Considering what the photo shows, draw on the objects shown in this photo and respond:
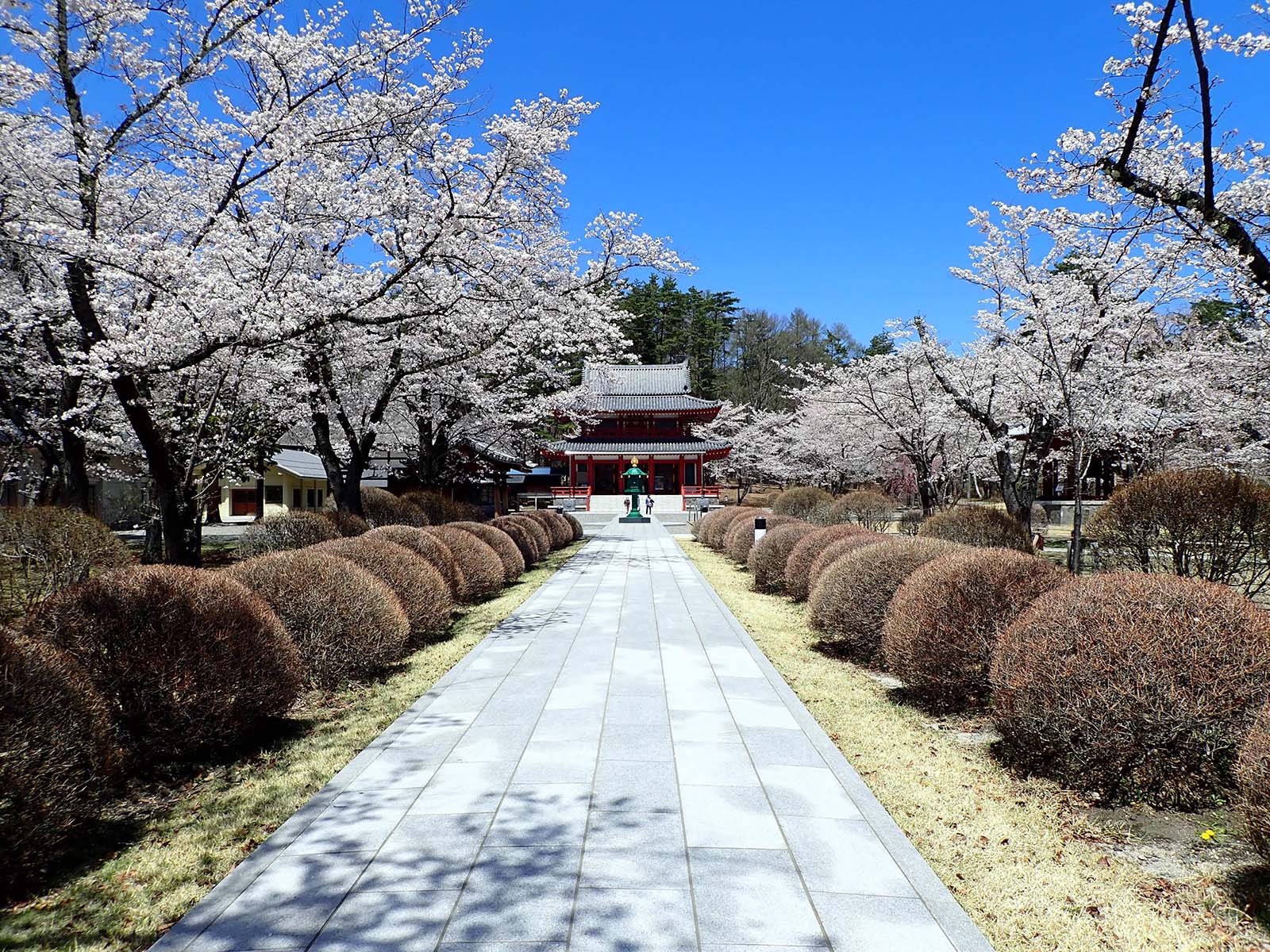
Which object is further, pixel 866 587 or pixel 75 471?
pixel 75 471

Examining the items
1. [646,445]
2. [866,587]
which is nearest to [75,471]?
[866,587]

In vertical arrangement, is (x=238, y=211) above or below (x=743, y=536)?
above

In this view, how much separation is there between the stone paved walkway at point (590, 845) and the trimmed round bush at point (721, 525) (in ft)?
40.5

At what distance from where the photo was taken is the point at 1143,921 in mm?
2959

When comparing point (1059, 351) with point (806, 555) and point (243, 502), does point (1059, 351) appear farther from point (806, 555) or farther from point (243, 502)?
point (243, 502)

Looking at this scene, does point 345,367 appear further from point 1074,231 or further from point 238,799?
point 1074,231

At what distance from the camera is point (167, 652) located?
430cm

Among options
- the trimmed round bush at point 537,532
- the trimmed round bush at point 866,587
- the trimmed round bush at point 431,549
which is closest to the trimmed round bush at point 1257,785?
the trimmed round bush at point 866,587

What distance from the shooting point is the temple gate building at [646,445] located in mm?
39312

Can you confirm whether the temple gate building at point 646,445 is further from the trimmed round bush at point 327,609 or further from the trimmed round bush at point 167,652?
the trimmed round bush at point 167,652

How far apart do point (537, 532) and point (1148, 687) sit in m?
13.8

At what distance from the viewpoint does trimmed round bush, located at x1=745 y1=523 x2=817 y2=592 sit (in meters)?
12.1

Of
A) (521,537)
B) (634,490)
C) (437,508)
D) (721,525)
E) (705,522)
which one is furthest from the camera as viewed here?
(634,490)

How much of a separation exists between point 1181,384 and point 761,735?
15.1 metres
